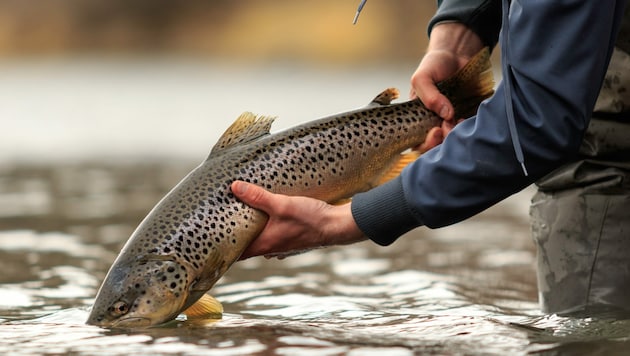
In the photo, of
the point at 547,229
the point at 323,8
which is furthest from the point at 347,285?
the point at 323,8

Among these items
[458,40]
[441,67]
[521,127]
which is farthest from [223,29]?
[521,127]

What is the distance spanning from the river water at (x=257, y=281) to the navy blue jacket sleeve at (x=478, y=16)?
3.45 ft

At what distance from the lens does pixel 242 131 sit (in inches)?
137

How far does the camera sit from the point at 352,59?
131 feet

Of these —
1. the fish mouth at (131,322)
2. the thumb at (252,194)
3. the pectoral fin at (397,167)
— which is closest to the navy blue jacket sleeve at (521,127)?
the thumb at (252,194)

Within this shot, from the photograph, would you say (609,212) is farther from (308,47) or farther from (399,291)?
(308,47)

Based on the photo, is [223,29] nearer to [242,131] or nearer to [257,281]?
[257,281]

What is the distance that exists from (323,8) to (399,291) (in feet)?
127

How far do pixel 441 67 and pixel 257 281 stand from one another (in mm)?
1509

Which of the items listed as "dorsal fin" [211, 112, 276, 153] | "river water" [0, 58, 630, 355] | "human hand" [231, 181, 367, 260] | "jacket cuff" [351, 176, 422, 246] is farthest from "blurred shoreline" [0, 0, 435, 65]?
"jacket cuff" [351, 176, 422, 246]

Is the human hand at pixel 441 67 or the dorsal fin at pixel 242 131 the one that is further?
the human hand at pixel 441 67

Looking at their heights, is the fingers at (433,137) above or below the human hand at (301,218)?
above

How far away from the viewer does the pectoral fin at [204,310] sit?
3.47m

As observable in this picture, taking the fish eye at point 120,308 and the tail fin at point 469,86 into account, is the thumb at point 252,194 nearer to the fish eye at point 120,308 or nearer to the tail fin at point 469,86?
the fish eye at point 120,308
